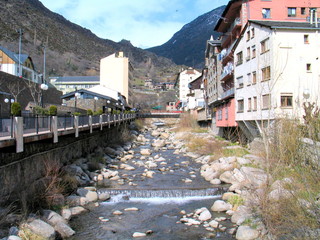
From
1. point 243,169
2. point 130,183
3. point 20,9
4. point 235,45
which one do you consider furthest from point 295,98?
point 20,9

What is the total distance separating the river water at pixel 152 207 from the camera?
46.0 ft

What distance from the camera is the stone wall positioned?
1481 centimetres

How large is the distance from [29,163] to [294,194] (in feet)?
45.4

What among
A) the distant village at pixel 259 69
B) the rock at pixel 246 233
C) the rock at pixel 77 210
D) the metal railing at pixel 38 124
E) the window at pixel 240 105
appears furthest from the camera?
the window at pixel 240 105

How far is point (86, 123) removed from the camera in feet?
88.1

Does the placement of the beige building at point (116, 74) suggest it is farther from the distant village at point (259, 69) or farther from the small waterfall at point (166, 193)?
the small waterfall at point (166, 193)

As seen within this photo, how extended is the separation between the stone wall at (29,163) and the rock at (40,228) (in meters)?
2.18

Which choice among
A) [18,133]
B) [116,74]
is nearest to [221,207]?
[18,133]

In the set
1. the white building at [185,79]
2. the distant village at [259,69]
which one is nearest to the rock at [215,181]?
the distant village at [259,69]

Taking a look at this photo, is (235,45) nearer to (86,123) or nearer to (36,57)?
(86,123)

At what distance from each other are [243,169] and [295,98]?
25.9ft

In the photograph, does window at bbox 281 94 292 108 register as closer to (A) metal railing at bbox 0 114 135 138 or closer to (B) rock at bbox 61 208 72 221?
(A) metal railing at bbox 0 114 135 138

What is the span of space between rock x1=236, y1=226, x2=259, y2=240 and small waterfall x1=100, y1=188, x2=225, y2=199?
21.9 ft

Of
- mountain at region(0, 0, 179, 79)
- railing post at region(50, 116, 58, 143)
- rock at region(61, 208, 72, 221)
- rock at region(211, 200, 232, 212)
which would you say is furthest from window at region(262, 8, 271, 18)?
mountain at region(0, 0, 179, 79)
